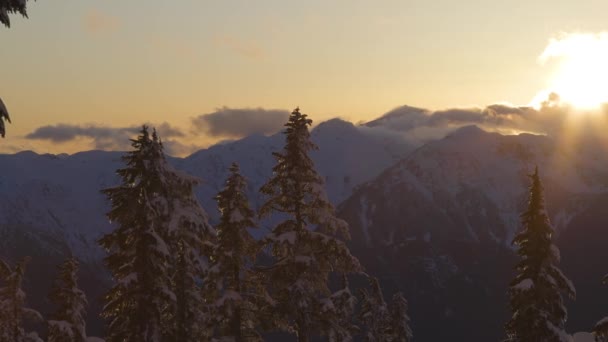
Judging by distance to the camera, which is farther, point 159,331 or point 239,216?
point 239,216

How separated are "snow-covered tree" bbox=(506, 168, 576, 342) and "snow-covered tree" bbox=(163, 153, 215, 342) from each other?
42.6 ft

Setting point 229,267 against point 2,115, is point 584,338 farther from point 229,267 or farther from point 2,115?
point 2,115

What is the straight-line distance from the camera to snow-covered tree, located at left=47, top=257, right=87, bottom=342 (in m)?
37.3

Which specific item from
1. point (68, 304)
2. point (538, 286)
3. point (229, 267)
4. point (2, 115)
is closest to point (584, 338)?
point (538, 286)

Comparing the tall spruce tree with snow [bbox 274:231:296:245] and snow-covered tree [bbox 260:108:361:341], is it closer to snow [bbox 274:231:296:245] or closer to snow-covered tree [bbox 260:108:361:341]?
snow-covered tree [bbox 260:108:361:341]

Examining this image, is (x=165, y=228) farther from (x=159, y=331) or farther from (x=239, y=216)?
(x=239, y=216)

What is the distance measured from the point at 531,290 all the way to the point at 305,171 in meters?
11.0

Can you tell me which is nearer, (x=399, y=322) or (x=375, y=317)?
(x=399, y=322)

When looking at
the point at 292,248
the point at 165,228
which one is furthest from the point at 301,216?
the point at 165,228

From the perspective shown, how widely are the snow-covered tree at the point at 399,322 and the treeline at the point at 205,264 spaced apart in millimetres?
32834

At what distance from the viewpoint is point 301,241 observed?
28.0m

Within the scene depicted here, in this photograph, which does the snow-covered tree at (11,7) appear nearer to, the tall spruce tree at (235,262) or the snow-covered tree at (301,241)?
the snow-covered tree at (301,241)

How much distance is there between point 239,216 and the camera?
104 feet

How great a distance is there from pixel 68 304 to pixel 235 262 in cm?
1107
